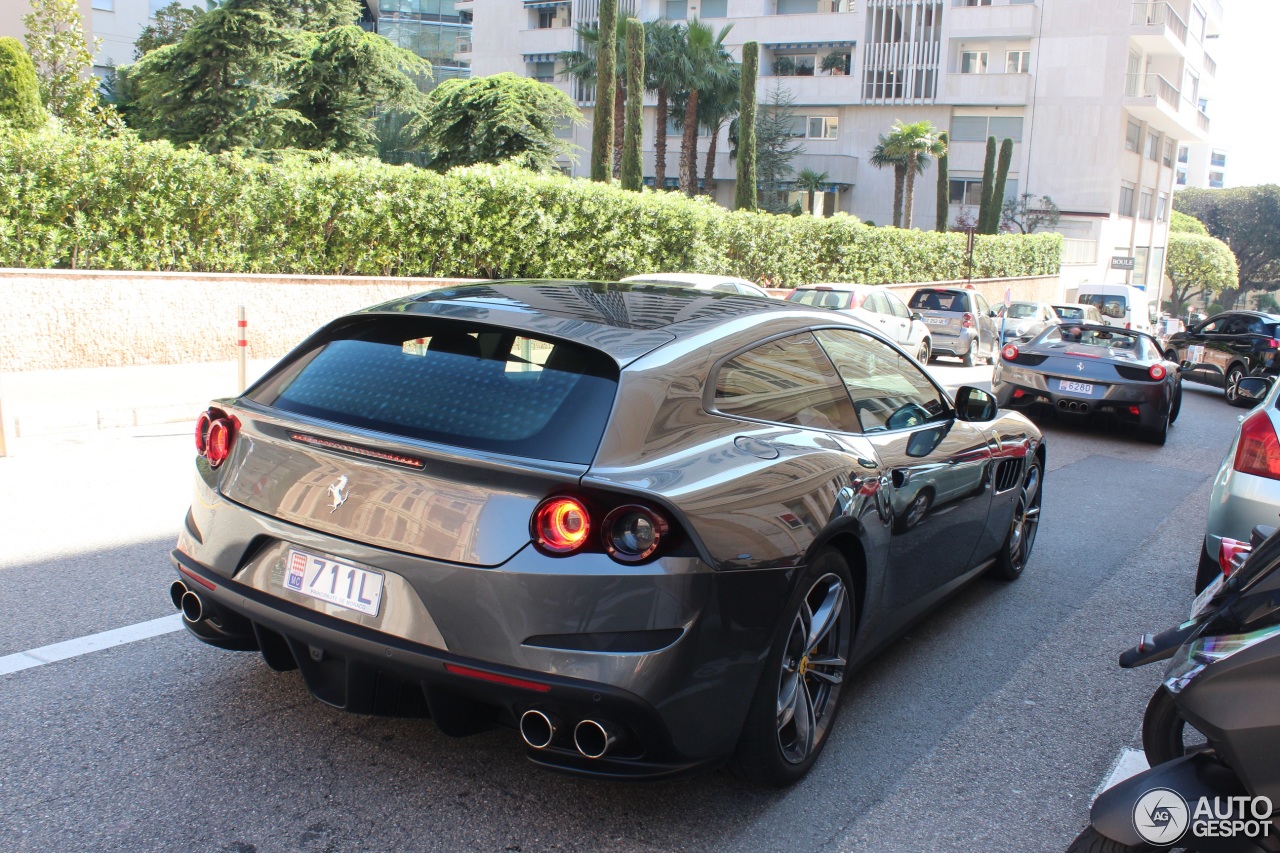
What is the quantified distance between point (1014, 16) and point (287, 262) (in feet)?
162

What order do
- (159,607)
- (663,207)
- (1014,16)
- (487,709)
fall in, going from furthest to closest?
1. (1014,16)
2. (663,207)
3. (159,607)
4. (487,709)

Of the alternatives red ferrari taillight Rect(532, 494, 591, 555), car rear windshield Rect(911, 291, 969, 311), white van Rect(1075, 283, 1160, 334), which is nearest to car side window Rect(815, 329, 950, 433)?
red ferrari taillight Rect(532, 494, 591, 555)

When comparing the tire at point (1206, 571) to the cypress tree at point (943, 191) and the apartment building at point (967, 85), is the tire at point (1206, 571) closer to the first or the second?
the cypress tree at point (943, 191)

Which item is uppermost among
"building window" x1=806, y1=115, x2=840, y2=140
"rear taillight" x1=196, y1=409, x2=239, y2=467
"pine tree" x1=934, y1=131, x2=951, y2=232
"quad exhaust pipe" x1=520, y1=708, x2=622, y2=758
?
"building window" x1=806, y1=115, x2=840, y2=140

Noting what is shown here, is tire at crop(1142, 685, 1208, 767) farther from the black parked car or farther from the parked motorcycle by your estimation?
the black parked car

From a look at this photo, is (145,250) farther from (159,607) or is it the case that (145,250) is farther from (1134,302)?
(1134,302)

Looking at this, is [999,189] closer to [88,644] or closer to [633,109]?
[633,109]

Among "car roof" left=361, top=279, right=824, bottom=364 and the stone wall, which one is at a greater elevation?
"car roof" left=361, top=279, right=824, bottom=364

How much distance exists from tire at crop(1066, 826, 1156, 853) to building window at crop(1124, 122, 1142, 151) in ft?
206

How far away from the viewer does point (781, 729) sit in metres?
3.46

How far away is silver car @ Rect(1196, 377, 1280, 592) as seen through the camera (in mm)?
4945

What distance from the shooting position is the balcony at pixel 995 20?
55.0 metres

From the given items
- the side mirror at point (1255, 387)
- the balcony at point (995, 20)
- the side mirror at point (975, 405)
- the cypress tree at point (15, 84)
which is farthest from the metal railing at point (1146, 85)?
the side mirror at point (975, 405)

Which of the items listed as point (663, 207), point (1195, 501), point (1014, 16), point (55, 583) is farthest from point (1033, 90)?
point (55, 583)
